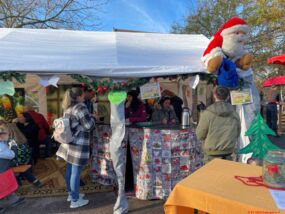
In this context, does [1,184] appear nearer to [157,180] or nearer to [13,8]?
[157,180]

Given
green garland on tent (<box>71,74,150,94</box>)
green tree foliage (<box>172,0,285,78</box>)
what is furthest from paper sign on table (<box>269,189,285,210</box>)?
green tree foliage (<box>172,0,285,78</box>)

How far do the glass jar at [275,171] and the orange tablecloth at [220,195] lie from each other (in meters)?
0.08

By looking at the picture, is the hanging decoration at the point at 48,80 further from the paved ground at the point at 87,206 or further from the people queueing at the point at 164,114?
the people queueing at the point at 164,114

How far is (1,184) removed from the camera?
3.68m

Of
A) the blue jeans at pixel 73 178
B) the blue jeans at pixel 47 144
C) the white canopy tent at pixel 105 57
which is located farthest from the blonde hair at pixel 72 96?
the blue jeans at pixel 47 144

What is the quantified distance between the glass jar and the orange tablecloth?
8cm

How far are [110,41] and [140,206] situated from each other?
2.92 m

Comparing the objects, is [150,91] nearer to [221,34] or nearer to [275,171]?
[221,34]

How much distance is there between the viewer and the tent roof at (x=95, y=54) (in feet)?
12.0

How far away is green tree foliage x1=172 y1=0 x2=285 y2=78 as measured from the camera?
10.7 metres

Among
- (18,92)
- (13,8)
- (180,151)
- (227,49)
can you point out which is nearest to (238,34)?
(227,49)

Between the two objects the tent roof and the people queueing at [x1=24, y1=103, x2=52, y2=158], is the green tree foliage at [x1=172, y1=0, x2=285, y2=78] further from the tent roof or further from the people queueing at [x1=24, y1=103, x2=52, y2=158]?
the people queueing at [x1=24, y1=103, x2=52, y2=158]

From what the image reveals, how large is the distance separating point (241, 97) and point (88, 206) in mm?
2864

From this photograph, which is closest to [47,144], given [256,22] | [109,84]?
[109,84]
